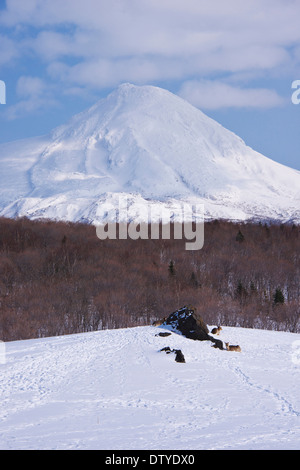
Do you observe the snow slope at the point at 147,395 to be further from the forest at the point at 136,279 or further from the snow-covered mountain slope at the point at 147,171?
the snow-covered mountain slope at the point at 147,171

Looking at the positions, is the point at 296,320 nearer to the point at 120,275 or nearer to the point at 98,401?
the point at 120,275

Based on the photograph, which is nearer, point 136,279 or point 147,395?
point 147,395

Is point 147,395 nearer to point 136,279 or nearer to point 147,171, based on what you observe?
point 136,279

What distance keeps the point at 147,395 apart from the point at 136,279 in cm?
3056

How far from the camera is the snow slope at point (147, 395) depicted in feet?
20.5

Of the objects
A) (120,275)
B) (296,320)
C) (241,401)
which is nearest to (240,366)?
(241,401)

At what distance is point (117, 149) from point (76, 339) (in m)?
170

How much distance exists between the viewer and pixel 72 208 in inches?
5261

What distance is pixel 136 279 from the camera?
38.8 m

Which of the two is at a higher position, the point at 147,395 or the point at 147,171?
the point at 147,171

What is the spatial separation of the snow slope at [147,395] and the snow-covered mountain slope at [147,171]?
112957 millimetres

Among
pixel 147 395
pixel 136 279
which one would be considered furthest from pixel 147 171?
pixel 147 395

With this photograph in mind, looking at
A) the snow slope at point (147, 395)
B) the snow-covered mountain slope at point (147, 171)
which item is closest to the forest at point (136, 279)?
the snow slope at point (147, 395)

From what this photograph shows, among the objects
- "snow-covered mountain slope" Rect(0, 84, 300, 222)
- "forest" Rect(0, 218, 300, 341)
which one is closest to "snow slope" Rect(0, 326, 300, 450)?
"forest" Rect(0, 218, 300, 341)
